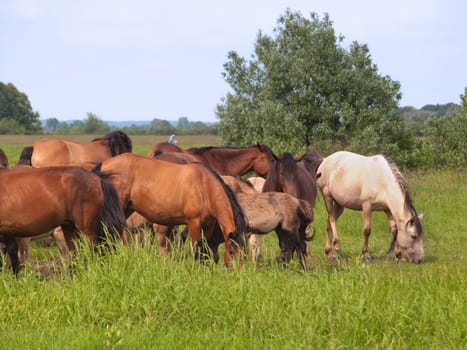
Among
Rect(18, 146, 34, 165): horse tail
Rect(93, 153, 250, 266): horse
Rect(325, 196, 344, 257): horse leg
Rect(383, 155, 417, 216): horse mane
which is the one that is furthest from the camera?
Rect(18, 146, 34, 165): horse tail

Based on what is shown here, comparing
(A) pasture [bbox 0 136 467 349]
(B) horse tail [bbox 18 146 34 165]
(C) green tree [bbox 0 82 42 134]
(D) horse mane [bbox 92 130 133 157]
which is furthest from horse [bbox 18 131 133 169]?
(C) green tree [bbox 0 82 42 134]

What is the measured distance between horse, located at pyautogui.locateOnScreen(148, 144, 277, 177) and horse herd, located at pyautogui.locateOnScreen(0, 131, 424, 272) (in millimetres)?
19

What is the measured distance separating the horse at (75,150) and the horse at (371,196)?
180 inches

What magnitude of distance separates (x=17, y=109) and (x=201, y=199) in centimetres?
9951

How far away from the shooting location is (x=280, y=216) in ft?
37.1

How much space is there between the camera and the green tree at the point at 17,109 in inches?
4126

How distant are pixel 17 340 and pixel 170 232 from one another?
652cm

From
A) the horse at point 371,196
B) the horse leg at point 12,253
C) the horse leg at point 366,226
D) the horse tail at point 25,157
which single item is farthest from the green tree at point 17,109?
the horse leg at point 12,253

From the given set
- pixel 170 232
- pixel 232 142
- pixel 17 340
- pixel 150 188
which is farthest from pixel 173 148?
pixel 232 142

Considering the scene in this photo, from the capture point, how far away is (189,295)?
7.38 metres

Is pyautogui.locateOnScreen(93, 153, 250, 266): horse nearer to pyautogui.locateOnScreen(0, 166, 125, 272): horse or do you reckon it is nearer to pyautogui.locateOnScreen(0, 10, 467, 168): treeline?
pyautogui.locateOnScreen(0, 166, 125, 272): horse

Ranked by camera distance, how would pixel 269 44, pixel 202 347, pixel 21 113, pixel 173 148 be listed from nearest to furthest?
1. pixel 202 347
2. pixel 173 148
3. pixel 269 44
4. pixel 21 113

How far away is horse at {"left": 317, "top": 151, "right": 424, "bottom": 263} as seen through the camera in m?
13.2

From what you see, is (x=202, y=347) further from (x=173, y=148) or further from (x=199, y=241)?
(x=173, y=148)
